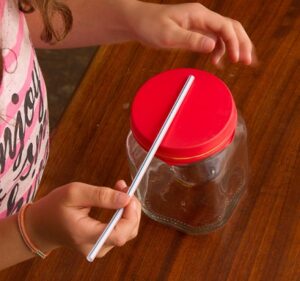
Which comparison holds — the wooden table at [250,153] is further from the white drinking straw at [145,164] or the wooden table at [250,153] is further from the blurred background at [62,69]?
the blurred background at [62,69]

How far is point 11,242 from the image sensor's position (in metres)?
0.52

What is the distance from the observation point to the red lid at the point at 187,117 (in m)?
0.47

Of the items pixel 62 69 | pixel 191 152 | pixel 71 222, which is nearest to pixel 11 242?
pixel 71 222

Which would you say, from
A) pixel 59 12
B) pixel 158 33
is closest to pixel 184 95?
pixel 158 33

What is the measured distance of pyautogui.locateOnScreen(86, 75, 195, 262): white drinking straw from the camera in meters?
0.39

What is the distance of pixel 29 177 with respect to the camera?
2.27ft

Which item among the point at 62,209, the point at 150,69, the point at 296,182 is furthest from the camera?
the point at 150,69

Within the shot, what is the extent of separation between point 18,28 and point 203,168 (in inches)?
10.9

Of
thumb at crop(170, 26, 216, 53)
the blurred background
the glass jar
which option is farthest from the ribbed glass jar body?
the blurred background

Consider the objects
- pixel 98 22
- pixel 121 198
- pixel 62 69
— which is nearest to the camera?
pixel 121 198

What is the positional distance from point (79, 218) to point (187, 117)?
0.13m

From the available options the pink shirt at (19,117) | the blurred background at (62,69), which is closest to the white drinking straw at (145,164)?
the pink shirt at (19,117)

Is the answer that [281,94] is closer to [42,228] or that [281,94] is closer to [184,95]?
[184,95]

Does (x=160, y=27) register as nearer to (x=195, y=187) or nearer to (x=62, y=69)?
(x=195, y=187)
